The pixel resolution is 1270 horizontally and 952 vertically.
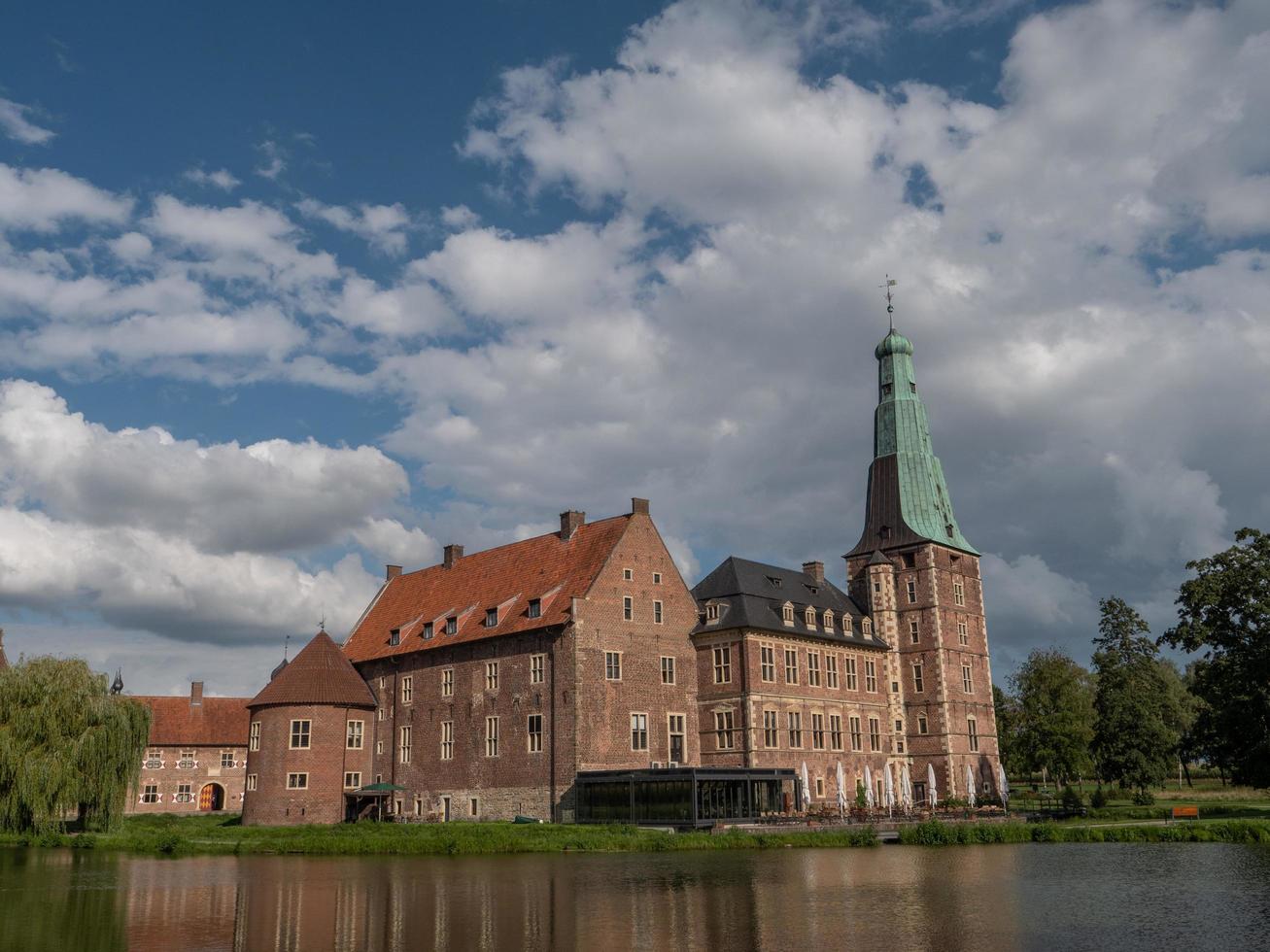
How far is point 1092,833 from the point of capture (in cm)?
4122

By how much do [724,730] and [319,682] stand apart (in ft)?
69.9

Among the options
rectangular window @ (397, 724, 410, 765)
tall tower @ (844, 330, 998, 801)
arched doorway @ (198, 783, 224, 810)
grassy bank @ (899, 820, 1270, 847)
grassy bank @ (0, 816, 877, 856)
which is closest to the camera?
grassy bank @ (0, 816, 877, 856)

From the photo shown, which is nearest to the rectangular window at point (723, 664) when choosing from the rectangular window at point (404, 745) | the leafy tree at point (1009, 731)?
the rectangular window at point (404, 745)

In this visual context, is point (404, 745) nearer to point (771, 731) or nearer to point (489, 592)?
point (489, 592)

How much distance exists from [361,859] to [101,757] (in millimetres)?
12101

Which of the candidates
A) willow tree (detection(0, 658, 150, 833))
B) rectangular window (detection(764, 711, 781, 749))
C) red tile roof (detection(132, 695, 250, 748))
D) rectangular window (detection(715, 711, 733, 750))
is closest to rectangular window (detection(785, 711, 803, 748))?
rectangular window (detection(764, 711, 781, 749))

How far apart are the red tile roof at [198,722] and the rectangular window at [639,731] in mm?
33191

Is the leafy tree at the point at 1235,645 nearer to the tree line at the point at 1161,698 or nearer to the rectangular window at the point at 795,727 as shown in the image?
the tree line at the point at 1161,698

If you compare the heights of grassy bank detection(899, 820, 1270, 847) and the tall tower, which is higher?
the tall tower

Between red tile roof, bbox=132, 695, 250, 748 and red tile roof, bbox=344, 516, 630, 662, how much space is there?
14.2 metres

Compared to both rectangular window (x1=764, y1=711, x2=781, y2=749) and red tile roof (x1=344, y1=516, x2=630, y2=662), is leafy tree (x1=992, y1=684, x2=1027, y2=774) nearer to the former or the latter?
rectangular window (x1=764, y1=711, x2=781, y2=749)

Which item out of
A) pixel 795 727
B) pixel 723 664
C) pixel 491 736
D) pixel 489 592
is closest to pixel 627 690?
pixel 723 664

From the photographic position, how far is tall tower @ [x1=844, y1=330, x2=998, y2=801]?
64.0 metres

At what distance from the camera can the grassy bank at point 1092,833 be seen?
128ft
